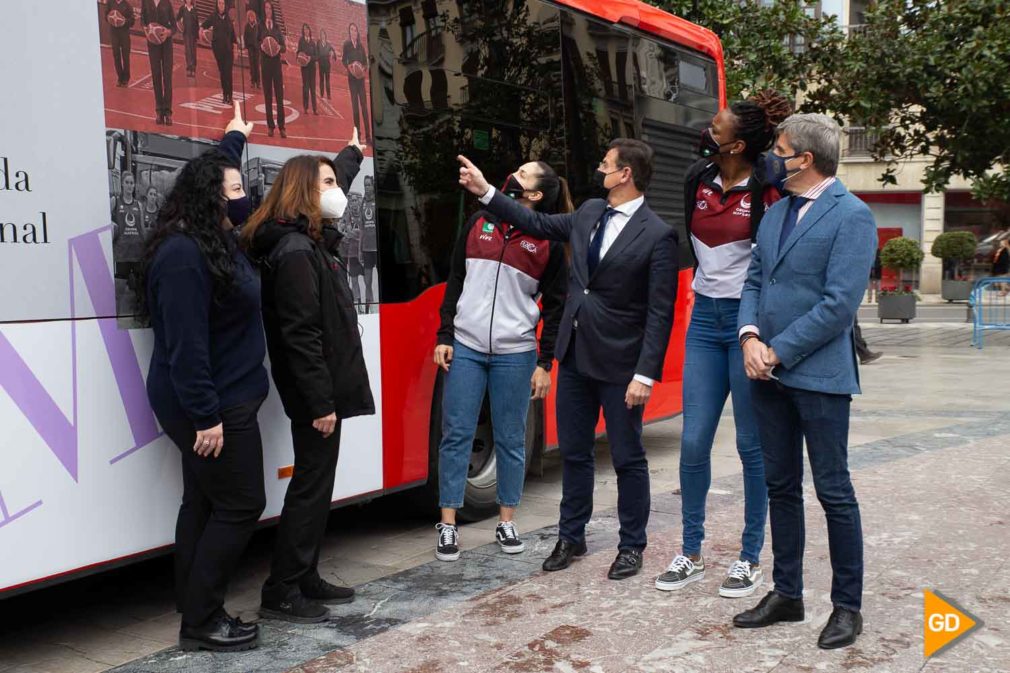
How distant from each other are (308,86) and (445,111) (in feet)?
3.23

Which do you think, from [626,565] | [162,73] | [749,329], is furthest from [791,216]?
[162,73]

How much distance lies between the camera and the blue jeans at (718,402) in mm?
4375

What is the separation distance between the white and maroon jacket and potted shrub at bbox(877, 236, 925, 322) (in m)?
18.6

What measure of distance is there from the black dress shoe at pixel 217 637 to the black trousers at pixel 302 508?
348mm

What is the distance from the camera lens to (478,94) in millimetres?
5605

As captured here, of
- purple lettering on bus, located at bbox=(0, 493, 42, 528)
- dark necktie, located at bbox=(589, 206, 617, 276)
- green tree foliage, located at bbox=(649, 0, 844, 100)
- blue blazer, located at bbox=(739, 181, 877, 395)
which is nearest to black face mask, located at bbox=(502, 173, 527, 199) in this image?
dark necktie, located at bbox=(589, 206, 617, 276)

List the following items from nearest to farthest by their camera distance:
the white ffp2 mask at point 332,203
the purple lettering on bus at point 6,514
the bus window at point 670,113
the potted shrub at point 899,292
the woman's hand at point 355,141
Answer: the purple lettering on bus at point 6,514
the white ffp2 mask at point 332,203
the woman's hand at point 355,141
the bus window at point 670,113
the potted shrub at point 899,292

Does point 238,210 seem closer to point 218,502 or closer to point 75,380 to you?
point 75,380

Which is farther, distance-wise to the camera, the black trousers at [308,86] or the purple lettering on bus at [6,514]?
the black trousers at [308,86]

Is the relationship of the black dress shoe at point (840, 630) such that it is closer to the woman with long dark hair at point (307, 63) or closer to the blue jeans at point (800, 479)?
the blue jeans at point (800, 479)

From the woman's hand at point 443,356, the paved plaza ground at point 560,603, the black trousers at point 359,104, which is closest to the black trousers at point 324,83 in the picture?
the black trousers at point 359,104

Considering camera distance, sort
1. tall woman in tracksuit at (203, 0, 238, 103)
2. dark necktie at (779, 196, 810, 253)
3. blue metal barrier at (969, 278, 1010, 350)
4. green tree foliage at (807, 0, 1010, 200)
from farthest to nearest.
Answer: blue metal barrier at (969, 278, 1010, 350) → green tree foliage at (807, 0, 1010, 200) → tall woman in tracksuit at (203, 0, 238, 103) → dark necktie at (779, 196, 810, 253)

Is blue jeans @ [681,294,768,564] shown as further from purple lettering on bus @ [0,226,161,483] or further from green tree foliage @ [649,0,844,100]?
green tree foliage @ [649,0,844,100]

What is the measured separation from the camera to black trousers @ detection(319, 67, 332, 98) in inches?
Result: 182
